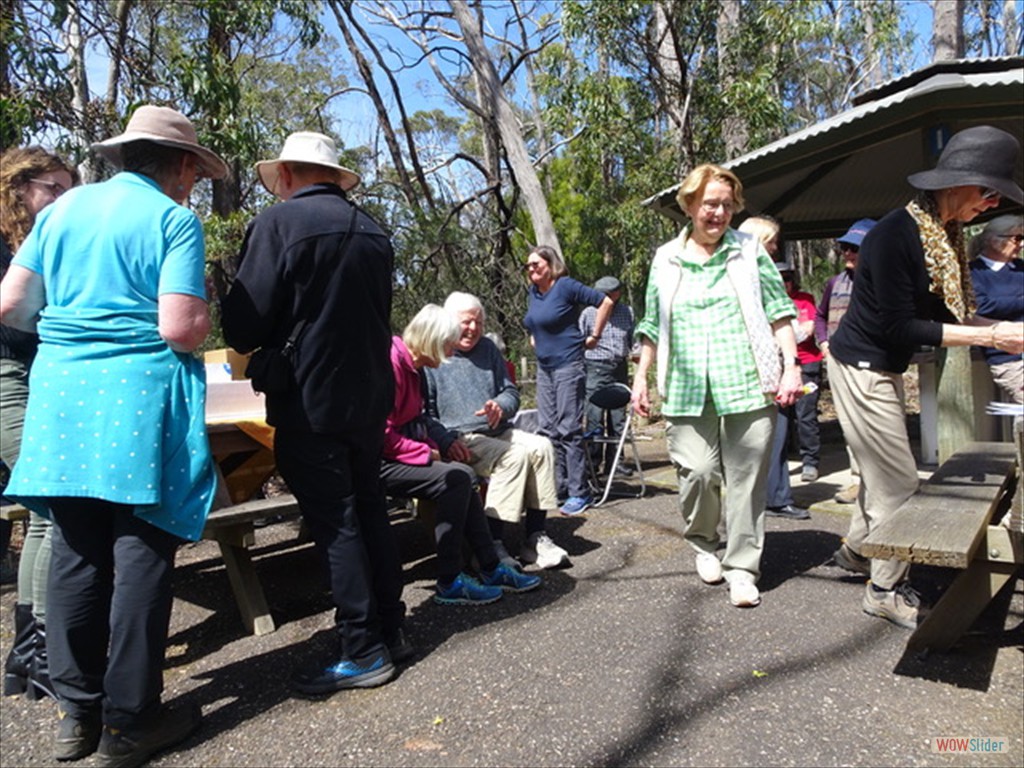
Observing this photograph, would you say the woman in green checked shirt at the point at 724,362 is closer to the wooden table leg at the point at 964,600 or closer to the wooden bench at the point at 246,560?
the wooden table leg at the point at 964,600

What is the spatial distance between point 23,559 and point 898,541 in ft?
10.3

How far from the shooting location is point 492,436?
14.8ft

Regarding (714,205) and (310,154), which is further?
(714,205)

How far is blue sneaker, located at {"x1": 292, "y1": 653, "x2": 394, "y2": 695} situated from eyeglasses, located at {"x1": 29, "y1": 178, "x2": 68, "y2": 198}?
82.1 inches

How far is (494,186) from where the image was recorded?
12727 mm

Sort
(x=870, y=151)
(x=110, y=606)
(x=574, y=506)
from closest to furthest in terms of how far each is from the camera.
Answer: (x=110, y=606) → (x=574, y=506) → (x=870, y=151)

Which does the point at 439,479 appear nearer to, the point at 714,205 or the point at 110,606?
the point at 110,606

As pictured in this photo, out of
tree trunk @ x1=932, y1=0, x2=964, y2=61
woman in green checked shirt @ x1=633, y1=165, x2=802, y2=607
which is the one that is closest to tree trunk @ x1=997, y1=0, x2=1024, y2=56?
tree trunk @ x1=932, y1=0, x2=964, y2=61

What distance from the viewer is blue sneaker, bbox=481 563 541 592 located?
4039mm

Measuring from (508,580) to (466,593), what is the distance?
25 centimetres

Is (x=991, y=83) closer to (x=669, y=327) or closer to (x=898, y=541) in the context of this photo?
(x=669, y=327)

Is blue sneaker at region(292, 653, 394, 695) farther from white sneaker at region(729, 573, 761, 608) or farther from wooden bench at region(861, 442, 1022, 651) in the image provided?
wooden bench at region(861, 442, 1022, 651)

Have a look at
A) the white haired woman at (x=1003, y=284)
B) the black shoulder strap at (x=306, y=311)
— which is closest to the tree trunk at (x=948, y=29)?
the white haired woman at (x=1003, y=284)

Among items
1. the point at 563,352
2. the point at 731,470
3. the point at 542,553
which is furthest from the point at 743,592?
the point at 563,352
